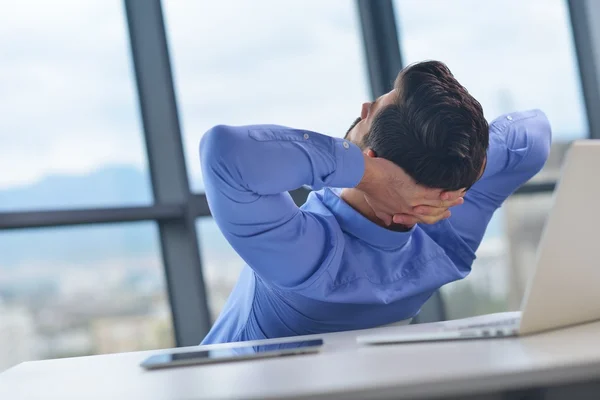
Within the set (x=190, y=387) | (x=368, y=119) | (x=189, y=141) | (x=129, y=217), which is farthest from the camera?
(x=189, y=141)

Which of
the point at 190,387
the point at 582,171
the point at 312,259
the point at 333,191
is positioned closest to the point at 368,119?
the point at 333,191

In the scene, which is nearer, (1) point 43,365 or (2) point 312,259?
(1) point 43,365

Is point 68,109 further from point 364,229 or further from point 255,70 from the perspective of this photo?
point 364,229

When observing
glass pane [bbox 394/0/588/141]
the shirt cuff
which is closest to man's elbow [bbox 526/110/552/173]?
the shirt cuff

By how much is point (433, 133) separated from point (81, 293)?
1550 mm

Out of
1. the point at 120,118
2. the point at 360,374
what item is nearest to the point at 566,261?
the point at 360,374

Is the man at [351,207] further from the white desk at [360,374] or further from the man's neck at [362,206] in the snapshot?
the white desk at [360,374]

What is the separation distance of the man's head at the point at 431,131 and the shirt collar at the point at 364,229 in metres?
0.12

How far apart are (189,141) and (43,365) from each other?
5.22 ft

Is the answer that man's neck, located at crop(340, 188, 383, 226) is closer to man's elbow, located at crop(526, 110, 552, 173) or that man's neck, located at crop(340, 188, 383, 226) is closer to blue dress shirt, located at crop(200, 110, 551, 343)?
blue dress shirt, located at crop(200, 110, 551, 343)

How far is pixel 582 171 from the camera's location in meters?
0.83

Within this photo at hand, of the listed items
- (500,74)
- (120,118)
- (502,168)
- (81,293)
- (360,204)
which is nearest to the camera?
(360,204)

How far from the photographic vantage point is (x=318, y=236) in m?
1.30

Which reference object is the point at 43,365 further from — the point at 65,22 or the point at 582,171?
the point at 65,22
